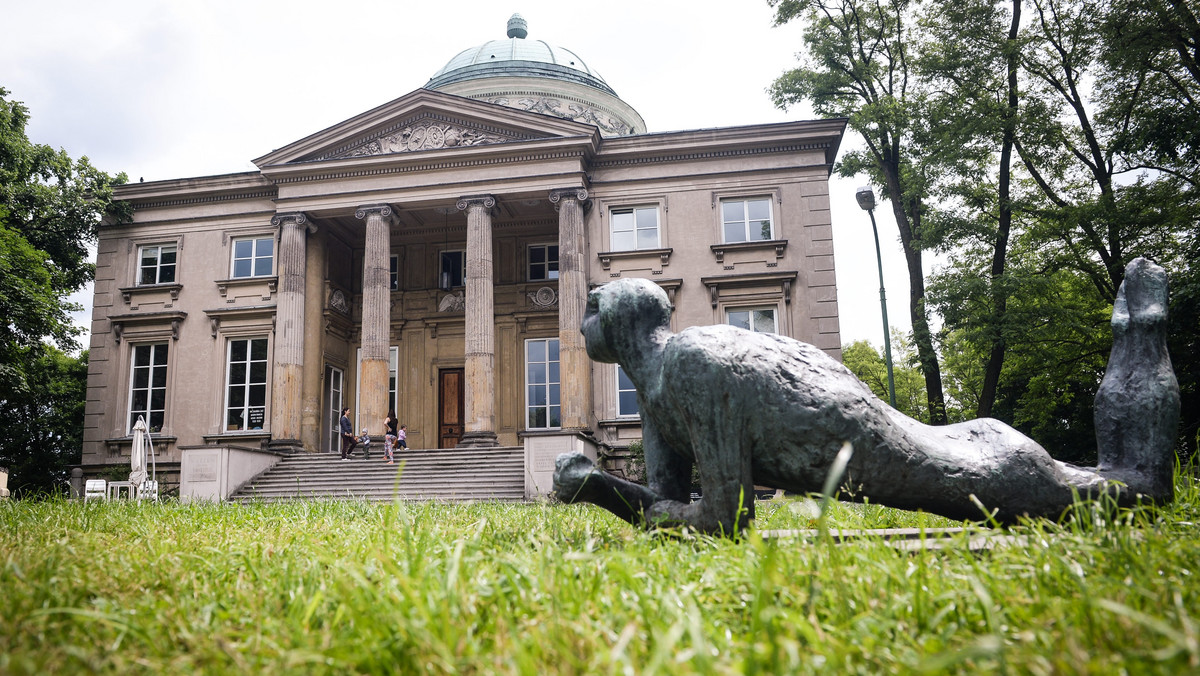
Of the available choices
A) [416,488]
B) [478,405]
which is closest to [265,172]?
[478,405]

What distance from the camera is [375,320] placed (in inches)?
866

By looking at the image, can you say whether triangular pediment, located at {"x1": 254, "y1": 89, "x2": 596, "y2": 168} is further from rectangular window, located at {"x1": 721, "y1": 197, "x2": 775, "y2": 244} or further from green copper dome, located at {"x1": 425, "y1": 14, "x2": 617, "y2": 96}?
green copper dome, located at {"x1": 425, "y1": 14, "x2": 617, "y2": 96}

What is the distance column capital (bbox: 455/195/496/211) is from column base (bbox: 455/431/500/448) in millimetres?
6502

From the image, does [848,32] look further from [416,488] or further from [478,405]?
[416,488]

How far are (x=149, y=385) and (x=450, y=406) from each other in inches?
362

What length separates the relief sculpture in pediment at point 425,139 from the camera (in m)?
22.8

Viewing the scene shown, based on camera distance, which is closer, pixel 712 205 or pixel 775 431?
Answer: pixel 775 431

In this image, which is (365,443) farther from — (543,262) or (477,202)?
(543,262)

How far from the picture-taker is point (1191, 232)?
1750 cm

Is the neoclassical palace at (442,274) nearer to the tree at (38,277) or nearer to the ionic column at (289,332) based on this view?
the ionic column at (289,332)

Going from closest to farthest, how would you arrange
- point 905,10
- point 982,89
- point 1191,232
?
point 1191,232 → point 982,89 → point 905,10

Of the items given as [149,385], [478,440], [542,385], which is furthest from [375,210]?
[149,385]

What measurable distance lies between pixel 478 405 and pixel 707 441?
57.8 feet

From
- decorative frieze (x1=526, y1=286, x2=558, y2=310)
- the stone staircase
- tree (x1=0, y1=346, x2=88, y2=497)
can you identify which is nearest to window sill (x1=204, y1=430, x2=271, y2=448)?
the stone staircase
